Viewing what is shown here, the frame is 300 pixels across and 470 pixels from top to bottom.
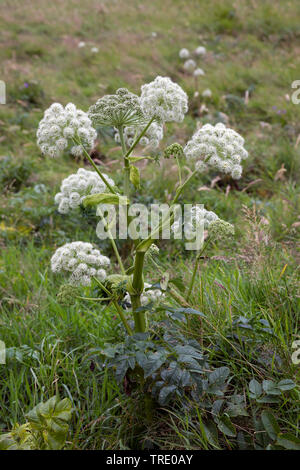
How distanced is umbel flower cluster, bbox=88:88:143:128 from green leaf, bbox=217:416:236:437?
4.96 ft

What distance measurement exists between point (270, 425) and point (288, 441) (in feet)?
0.31

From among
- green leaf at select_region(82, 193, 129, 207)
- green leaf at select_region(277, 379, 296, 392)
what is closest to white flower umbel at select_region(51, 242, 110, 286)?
green leaf at select_region(82, 193, 129, 207)

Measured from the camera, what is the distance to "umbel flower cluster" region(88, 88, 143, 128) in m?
1.87

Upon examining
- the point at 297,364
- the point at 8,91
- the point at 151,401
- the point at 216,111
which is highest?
the point at 8,91

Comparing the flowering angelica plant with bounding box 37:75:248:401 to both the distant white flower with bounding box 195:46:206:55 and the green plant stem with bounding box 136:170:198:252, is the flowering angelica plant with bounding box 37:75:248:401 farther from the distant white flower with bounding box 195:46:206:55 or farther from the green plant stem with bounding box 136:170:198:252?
the distant white flower with bounding box 195:46:206:55

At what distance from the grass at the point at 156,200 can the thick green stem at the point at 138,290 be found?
334 mm

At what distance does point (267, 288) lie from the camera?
2602 millimetres

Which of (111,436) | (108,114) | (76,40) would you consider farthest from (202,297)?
(76,40)

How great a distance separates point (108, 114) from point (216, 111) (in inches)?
222

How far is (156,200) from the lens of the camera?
4.79 metres

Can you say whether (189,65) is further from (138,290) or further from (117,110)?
(138,290)

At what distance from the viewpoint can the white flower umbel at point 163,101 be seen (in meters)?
1.88

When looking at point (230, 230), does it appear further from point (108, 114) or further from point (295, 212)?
point (295, 212)

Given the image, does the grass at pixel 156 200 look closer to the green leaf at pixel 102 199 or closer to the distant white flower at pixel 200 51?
the distant white flower at pixel 200 51
